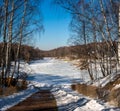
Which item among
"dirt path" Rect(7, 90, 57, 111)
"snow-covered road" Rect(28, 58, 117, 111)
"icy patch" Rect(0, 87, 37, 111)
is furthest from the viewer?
"icy patch" Rect(0, 87, 37, 111)

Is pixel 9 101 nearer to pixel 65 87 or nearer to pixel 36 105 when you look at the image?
pixel 36 105

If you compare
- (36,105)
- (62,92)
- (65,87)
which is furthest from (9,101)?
(65,87)

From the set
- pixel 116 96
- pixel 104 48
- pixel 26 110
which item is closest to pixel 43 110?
pixel 26 110

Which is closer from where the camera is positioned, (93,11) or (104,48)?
(93,11)

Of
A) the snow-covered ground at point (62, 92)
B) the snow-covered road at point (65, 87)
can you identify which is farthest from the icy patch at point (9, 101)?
the snow-covered road at point (65, 87)

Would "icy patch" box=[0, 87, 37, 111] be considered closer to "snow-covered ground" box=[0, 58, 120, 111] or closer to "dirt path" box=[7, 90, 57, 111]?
"snow-covered ground" box=[0, 58, 120, 111]

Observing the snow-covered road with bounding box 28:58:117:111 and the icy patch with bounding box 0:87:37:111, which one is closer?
the snow-covered road with bounding box 28:58:117:111

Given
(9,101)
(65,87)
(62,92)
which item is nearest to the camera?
(9,101)

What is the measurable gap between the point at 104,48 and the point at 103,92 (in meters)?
15.8

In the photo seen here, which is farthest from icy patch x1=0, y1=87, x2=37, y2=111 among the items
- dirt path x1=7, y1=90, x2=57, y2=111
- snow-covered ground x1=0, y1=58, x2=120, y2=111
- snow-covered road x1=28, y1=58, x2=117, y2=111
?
snow-covered road x1=28, y1=58, x2=117, y2=111

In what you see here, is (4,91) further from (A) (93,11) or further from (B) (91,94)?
(A) (93,11)

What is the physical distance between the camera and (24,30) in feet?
88.2

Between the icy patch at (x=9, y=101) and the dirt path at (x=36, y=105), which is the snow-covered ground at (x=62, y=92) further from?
the dirt path at (x=36, y=105)

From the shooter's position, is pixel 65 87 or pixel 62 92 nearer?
pixel 62 92
